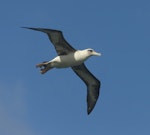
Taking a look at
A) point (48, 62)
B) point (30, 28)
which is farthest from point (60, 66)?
point (30, 28)

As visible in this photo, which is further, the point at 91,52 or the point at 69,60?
the point at 91,52

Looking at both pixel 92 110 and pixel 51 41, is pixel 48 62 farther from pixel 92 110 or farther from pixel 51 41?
pixel 92 110

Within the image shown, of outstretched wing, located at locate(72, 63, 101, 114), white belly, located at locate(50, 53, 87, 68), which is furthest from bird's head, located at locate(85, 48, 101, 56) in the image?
outstretched wing, located at locate(72, 63, 101, 114)

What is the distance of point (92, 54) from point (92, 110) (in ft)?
16.7

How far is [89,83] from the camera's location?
3712 centimetres

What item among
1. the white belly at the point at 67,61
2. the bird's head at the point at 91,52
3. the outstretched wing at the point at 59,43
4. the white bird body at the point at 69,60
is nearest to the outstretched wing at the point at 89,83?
the bird's head at the point at 91,52

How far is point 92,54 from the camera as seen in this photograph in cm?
3309

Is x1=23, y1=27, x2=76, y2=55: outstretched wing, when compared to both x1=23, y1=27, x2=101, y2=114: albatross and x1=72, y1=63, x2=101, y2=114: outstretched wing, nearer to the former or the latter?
x1=23, y1=27, x2=101, y2=114: albatross

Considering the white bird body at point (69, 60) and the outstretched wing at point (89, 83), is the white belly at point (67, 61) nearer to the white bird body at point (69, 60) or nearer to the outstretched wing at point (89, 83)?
the white bird body at point (69, 60)

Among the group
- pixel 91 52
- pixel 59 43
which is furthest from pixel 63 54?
pixel 91 52

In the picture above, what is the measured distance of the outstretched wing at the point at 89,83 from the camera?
1426 inches

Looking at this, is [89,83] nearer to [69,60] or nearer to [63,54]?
[63,54]

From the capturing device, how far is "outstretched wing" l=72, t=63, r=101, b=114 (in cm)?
3622

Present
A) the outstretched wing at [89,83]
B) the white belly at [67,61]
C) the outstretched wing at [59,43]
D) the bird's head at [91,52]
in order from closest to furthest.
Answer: the outstretched wing at [59,43]
the white belly at [67,61]
the bird's head at [91,52]
the outstretched wing at [89,83]
